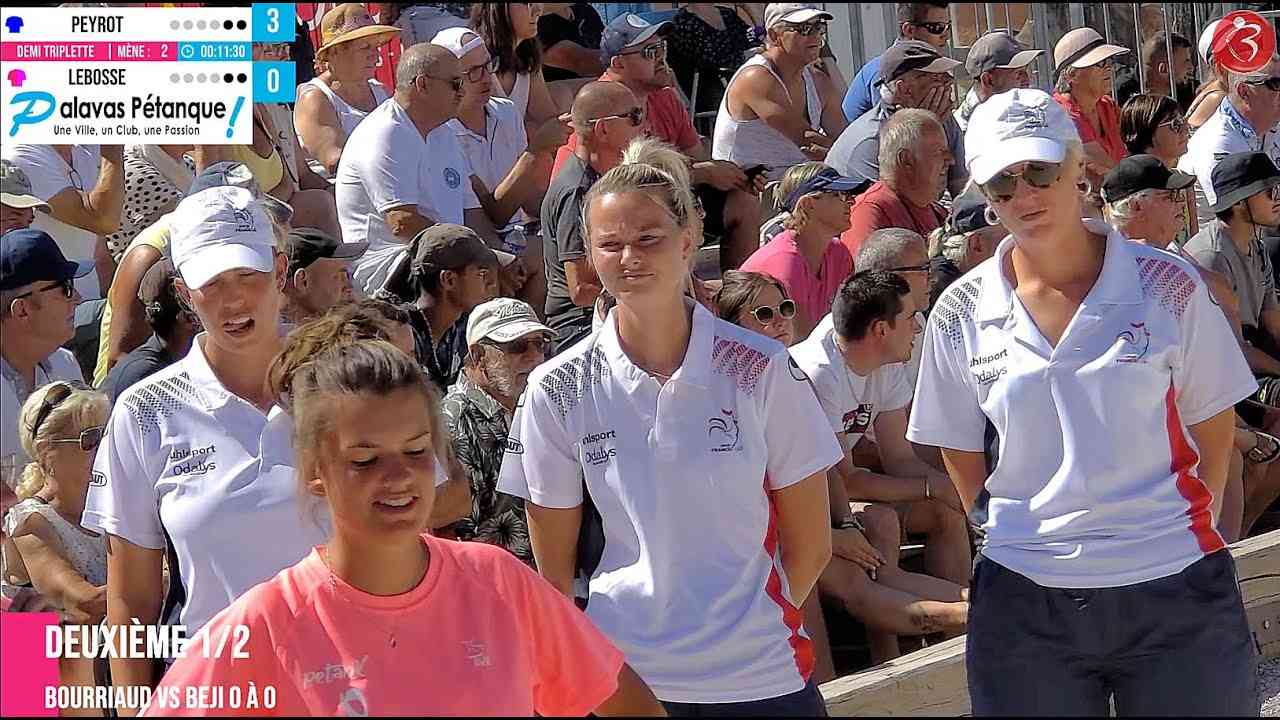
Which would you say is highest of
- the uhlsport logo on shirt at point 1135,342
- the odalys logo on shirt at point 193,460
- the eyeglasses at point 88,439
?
the eyeglasses at point 88,439

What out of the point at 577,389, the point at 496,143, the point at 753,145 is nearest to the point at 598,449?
the point at 577,389

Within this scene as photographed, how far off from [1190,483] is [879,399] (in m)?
2.55

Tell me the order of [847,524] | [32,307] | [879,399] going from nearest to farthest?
[32,307] → [847,524] → [879,399]

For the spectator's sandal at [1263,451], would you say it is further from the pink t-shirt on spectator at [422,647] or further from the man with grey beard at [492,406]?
the pink t-shirt on spectator at [422,647]

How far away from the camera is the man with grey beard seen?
16.3 feet

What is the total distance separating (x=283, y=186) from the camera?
7121 millimetres

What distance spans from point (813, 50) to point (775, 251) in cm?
234

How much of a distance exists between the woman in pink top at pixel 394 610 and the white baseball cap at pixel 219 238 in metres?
1.17

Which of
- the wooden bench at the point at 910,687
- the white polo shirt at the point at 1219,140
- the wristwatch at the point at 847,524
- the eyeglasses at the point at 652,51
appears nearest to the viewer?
the wooden bench at the point at 910,687

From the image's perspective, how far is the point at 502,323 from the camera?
5320 mm

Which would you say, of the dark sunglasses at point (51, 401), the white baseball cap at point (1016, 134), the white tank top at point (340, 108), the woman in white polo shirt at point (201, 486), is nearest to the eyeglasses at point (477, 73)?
the white tank top at point (340, 108)

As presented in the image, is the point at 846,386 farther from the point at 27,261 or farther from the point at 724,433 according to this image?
the point at 27,261

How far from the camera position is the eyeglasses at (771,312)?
18.5 ft

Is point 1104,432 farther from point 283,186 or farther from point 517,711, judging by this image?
point 283,186
